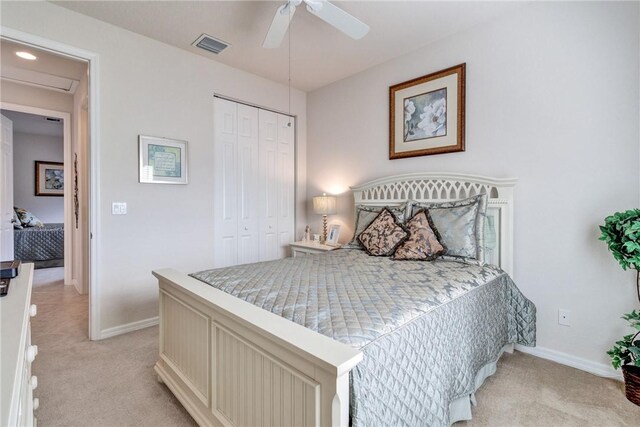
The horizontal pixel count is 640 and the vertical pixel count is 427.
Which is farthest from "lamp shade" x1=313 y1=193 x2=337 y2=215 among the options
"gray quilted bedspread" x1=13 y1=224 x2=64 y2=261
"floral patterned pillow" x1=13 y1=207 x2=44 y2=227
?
"floral patterned pillow" x1=13 y1=207 x2=44 y2=227

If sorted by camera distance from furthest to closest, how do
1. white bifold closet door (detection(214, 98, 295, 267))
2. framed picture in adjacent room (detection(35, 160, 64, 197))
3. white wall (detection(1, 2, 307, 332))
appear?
1. framed picture in adjacent room (detection(35, 160, 64, 197))
2. white bifold closet door (detection(214, 98, 295, 267))
3. white wall (detection(1, 2, 307, 332))

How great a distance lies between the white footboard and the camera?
969mm

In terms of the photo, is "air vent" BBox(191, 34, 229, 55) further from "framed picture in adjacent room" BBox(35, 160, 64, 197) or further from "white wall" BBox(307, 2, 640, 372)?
"framed picture in adjacent room" BBox(35, 160, 64, 197)

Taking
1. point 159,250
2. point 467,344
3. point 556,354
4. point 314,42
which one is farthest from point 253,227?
point 556,354

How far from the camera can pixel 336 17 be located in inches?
83.7

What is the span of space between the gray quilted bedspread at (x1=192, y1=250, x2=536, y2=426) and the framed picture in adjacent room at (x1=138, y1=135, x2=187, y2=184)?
152 cm

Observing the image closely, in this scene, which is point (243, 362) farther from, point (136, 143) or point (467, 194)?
point (136, 143)

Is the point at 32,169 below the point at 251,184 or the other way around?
the other way around

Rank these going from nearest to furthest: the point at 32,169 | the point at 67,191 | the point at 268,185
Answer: the point at 268,185, the point at 67,191, the point at 32,169

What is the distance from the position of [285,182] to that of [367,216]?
1.51m

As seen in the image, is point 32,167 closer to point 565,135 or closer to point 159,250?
point 159,250

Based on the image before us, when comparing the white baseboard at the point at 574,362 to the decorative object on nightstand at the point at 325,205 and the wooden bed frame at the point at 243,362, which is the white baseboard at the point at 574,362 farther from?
the decorative object on nightstand at the point at 325,205

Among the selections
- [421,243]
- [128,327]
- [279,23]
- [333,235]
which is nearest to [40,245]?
[128,327]

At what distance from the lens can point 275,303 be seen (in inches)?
56.0
